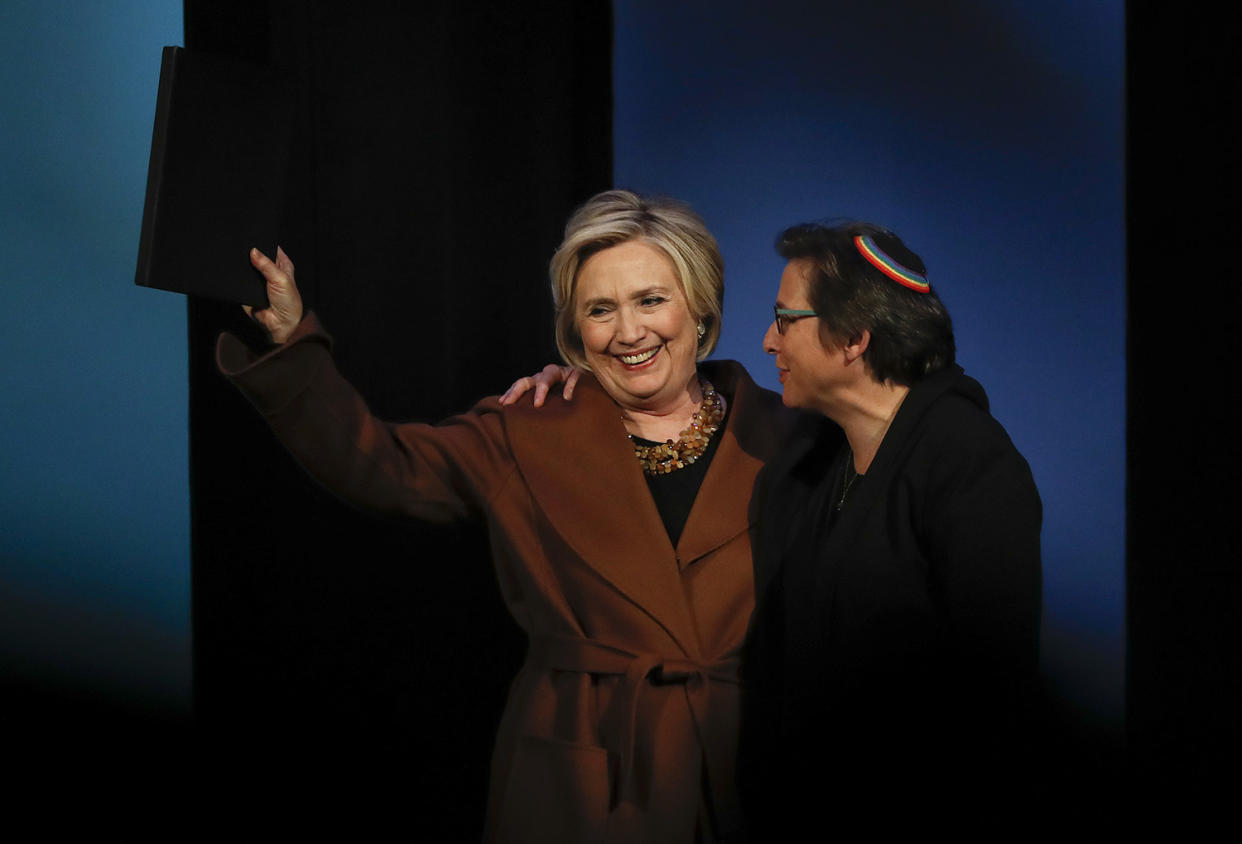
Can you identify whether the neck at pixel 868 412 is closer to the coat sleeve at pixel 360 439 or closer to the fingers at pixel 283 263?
Answer: the coat sleeve at pixel 360 439

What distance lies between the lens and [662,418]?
2.23m

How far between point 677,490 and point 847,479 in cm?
32

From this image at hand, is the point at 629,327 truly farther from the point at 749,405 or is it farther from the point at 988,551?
the point at 988,551

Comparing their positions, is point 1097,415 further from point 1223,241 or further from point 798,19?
point 798,19

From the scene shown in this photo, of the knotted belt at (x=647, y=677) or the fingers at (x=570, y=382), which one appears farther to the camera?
the fingers at (x=570, y=382)

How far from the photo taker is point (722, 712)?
202cm

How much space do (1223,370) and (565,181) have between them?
4.69 feet

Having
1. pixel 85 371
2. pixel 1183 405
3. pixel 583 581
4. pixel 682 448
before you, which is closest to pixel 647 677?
pixel 583 581

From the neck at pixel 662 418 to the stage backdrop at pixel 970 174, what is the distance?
27.5 inches

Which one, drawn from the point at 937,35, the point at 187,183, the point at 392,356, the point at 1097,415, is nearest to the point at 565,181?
the point at 392,356

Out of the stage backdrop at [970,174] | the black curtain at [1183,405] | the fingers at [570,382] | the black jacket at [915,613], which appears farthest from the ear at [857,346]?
the stage backdrop at [970,174]

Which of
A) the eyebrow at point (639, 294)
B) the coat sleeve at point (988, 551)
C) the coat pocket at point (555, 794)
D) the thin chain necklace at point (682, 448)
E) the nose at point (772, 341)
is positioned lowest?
the coat pocket at point (555, 794)

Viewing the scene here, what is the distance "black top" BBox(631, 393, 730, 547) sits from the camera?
2.13m

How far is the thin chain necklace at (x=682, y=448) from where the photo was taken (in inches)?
85.9
